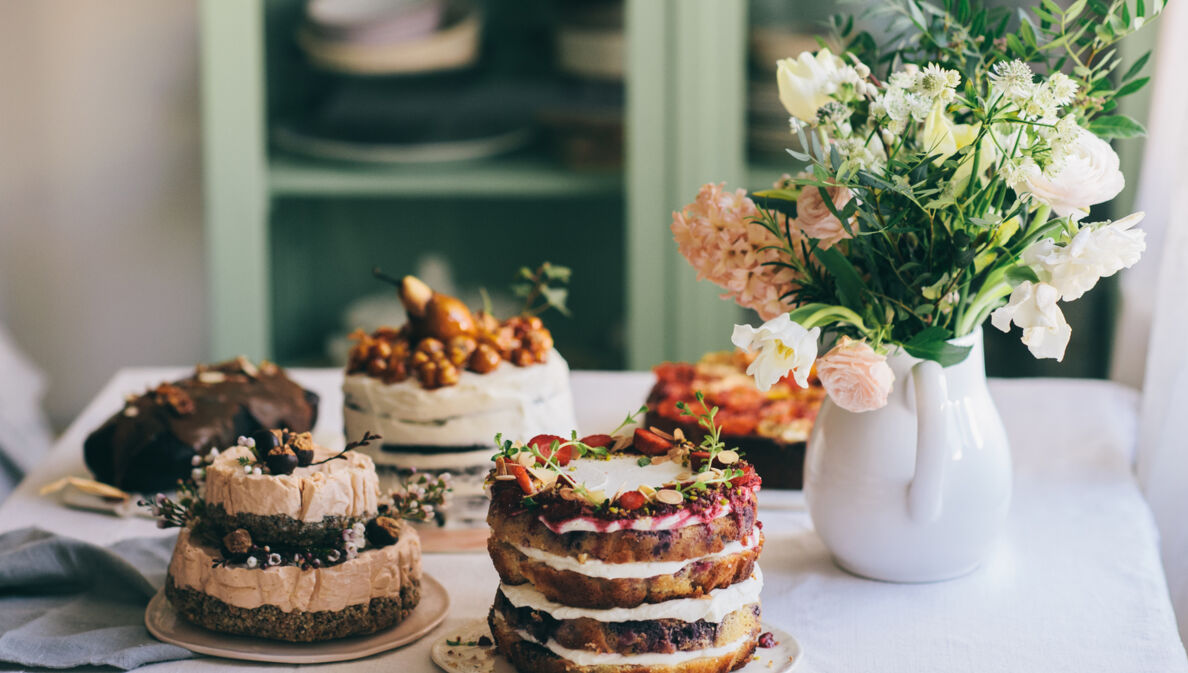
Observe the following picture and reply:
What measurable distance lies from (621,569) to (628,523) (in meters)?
0.04

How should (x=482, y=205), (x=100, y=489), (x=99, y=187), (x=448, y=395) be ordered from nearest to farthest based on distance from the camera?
(x=448, y=395) → (x=100, y=489) → (x=482, y=205) → (x=99, y=187)

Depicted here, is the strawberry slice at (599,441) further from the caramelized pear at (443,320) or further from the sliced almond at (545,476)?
the caramelized pear at (443,320)

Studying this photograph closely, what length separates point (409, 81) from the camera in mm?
2322

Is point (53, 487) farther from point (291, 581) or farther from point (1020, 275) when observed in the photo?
point (1020, 275)

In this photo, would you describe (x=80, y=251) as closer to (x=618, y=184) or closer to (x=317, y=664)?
(x=618, y=184)

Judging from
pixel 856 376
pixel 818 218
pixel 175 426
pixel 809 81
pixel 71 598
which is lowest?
pixel 71 598

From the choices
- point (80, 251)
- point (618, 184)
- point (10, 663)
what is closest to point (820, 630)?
point (10, 663)

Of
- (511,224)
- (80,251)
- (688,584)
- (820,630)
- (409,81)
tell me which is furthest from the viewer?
(80,251)

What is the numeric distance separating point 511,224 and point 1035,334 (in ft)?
5.32

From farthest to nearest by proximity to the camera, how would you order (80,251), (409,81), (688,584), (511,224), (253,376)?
(80,251) → (511,224) → (409,81) → (253,376) → (688,584)

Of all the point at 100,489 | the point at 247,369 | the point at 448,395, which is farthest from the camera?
the point at 247,369

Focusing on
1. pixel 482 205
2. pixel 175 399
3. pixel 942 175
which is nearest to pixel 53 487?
pixel 175 399

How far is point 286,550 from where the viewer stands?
997mm

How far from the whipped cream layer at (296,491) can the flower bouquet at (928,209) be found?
341 mm
